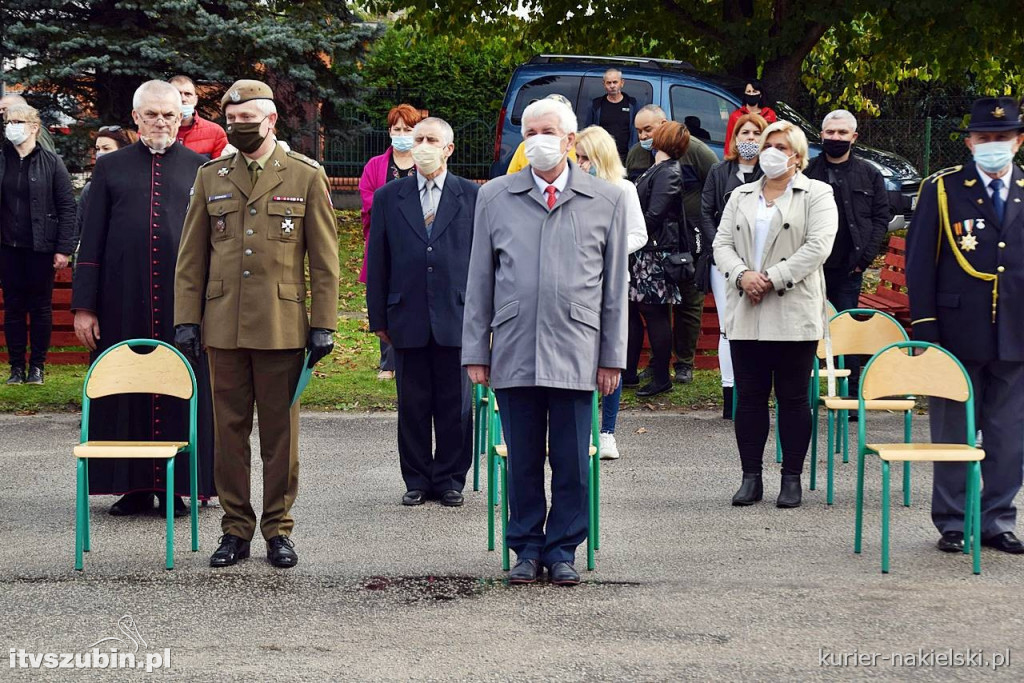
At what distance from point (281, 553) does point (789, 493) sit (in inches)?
118

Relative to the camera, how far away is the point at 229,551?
7.12m

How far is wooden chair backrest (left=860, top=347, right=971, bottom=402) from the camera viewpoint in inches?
293

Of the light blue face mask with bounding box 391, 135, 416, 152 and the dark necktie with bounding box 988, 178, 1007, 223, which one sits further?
the light blue face mask with bounding box 391, 135, 416, 152

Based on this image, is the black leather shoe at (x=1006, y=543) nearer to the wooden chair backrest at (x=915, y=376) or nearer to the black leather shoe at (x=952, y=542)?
the black leather shoe at (x=952, y=542)

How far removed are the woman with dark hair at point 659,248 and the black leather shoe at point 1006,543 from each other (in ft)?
14.3

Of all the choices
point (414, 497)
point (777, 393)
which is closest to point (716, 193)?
point (777, 393)

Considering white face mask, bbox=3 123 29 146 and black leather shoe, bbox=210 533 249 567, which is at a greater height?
white face mask, bbox=3 123 29 146

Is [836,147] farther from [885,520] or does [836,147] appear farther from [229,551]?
[229,551]

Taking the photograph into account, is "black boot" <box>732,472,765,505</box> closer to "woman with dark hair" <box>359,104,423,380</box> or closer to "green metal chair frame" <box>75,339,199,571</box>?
"green metal chair frame" <box>75,339,199,571</box>

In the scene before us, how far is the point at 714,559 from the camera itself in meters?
7.30

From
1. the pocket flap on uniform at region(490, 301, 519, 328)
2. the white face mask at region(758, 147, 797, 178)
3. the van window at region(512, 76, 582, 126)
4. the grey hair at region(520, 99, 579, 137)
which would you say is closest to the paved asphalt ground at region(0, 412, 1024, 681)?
the pocket flap on uniform at region(490, 301, 519, 328)

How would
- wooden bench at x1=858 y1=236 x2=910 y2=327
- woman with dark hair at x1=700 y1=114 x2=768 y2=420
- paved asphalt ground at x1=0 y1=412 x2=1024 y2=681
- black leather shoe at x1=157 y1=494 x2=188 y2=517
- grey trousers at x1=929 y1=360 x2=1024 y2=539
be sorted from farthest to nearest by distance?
1. wooden bench at x1=858 y1=236 x2=910 y2=327
2. woman with dark hair at x1=700 y1=114 x2=768 y2=420
3. black leather shoe at x1=157 y1=494 x2=188 y2=517
4. grey trousers at x1=929 y1=360 x2=1024 y2=539
5. paved asphalt ground at x1=0 y1=412 x2=1024 y2=681

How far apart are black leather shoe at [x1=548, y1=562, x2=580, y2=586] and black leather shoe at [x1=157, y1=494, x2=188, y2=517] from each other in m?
2.39

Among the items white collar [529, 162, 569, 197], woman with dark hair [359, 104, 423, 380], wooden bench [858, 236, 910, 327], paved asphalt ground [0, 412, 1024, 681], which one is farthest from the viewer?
wooden bench [858, 236, 910, 327]
